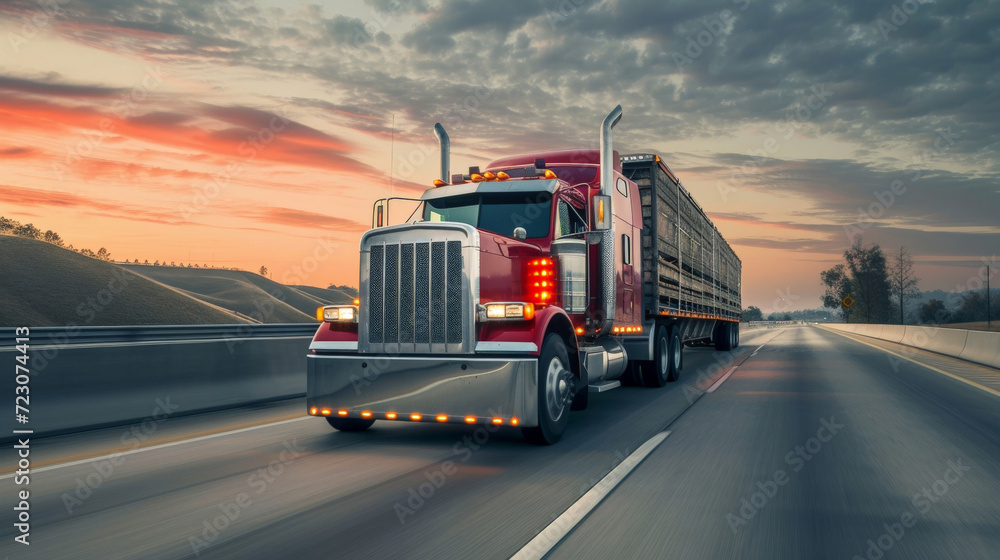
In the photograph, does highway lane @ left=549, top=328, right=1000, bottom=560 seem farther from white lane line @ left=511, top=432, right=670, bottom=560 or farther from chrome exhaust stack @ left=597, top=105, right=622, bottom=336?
chrome exhaust stack @ left=597, top=105, right=622, bottom=336

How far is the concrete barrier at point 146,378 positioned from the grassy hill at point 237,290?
2945 inches

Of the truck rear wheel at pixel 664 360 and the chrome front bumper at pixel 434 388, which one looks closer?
the chrome front bumper at pixel 434 388

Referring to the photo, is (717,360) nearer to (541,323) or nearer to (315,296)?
(541,323)

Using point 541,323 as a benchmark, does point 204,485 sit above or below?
below

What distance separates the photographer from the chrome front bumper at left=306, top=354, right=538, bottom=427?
6.96 meters

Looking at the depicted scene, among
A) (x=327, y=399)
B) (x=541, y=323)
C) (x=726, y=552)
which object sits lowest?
(x=726, y=552)

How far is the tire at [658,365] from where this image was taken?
42.5ft

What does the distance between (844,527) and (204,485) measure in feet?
15.5

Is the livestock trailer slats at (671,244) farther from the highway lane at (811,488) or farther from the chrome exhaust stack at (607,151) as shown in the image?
the highway lane at (811,488)

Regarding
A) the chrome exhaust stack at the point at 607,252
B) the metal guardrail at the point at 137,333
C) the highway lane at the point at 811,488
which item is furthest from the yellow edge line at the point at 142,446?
the metal guardrail at the point at 137,333

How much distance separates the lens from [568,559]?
405 centimetres

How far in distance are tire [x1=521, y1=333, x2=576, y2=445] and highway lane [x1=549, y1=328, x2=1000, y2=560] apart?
3.54 ft

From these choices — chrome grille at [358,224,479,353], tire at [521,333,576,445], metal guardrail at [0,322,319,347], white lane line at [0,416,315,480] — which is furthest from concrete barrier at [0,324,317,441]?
metal guardrail at [0,322,319,347]

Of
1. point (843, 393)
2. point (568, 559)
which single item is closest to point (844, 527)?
point (568, 559)
